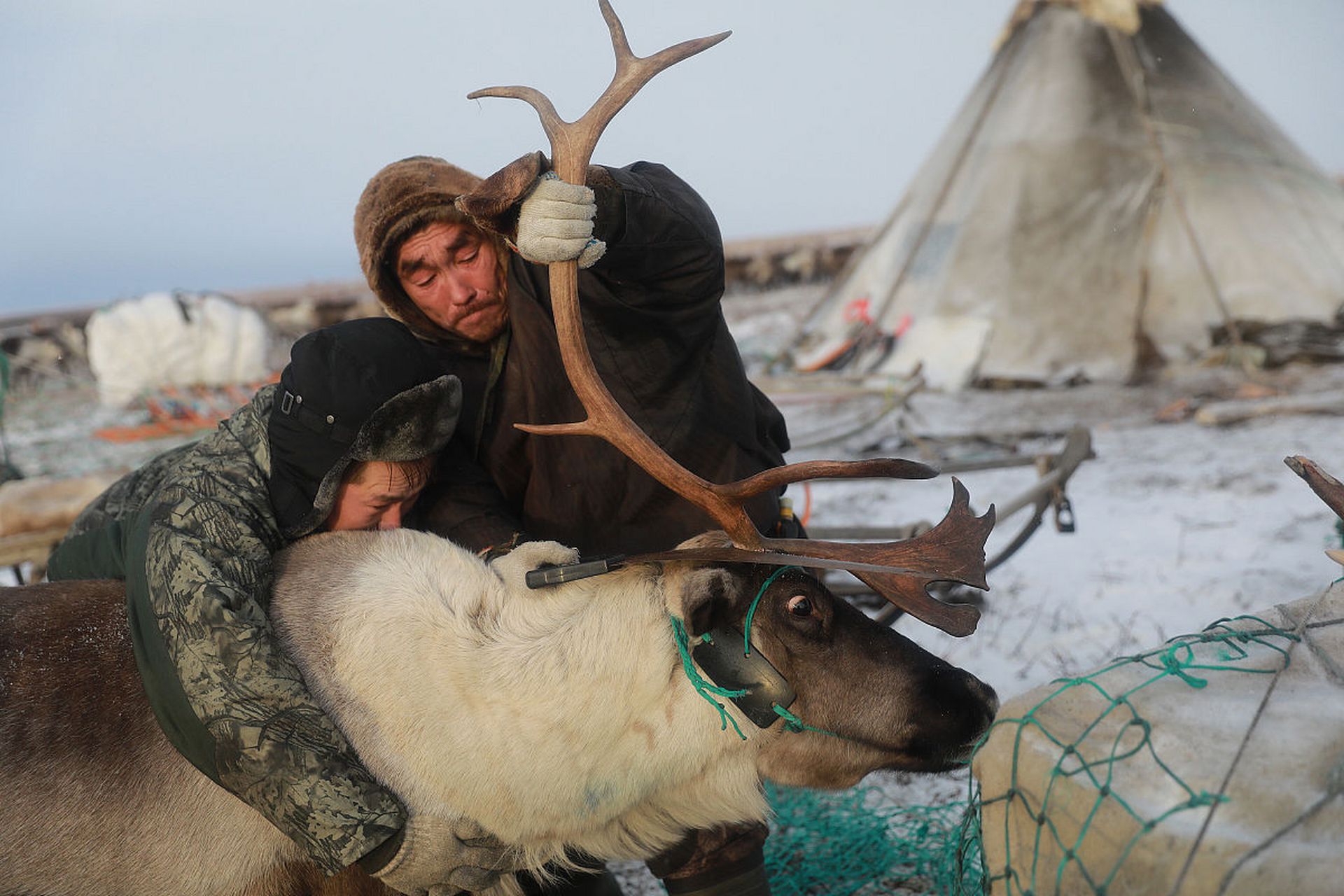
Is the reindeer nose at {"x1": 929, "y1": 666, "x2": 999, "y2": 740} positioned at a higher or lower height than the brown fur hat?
lower

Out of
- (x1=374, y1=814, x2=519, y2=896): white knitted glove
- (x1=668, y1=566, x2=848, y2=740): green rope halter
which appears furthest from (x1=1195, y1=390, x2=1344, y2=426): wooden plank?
(x1=374, y1=814, x2=519, y2=896): white knitted glove

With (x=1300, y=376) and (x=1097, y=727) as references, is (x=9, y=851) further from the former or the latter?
(x=1300, y=376)

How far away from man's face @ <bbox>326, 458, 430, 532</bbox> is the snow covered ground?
1.38 m

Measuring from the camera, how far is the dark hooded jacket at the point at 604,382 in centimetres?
252

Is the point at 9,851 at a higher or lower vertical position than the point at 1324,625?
lower

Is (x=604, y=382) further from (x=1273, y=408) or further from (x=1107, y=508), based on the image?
(x=1273, y=408)

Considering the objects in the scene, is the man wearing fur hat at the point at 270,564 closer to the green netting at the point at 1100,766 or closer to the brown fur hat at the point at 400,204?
the brown fur hat at the point at 400,204

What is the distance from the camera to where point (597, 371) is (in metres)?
2.46

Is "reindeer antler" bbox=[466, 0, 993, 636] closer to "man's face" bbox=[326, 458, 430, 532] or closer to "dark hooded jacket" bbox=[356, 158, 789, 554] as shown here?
"dark hooded jacket" bbox=[356, 158, 789, 554]

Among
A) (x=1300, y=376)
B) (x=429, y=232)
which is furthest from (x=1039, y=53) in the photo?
(x=429, y=232)

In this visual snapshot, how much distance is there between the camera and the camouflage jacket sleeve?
190 centimetres

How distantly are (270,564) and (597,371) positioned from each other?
2.79 feet

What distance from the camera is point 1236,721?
58.9 inches

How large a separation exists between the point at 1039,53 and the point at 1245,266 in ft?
10.0
